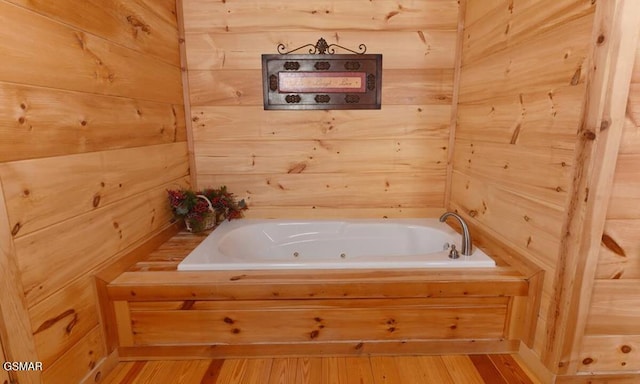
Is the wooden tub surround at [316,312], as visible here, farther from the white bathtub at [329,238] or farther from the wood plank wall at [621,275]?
the white bathtub at [329,238]

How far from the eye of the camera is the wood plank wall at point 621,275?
109 cm

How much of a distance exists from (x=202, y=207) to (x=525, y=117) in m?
1.82

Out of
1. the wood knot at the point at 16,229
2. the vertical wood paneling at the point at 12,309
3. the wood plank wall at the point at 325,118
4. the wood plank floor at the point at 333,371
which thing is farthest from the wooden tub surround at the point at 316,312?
the wood plank wall at the point at 325,118

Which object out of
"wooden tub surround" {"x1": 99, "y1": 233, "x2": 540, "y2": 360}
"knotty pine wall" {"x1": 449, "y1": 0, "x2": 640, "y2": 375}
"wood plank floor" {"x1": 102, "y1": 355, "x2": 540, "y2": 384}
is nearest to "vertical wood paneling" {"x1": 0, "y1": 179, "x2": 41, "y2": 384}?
"wooden tub surround" {"x1": 99, "y1": 233, "x2": 540, "y2": 360}

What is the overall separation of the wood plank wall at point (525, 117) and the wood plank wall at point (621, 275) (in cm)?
14

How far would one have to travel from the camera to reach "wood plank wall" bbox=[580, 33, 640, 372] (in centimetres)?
109

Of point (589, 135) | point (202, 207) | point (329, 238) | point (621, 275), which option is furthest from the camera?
point (329, 238)

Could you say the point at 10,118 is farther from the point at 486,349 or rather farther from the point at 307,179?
the point at 486,349

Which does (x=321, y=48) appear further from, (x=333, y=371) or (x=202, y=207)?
(x=333, y=371)

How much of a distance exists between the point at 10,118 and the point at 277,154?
145cm

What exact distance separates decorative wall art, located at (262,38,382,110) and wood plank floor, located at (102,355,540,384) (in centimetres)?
155

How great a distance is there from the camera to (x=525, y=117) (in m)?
1.44

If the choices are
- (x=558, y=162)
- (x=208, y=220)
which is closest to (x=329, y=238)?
(x=208, y=220)

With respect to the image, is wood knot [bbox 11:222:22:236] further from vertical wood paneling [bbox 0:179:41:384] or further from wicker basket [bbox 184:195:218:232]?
wicker basket [bbox 184:195:218:232]
